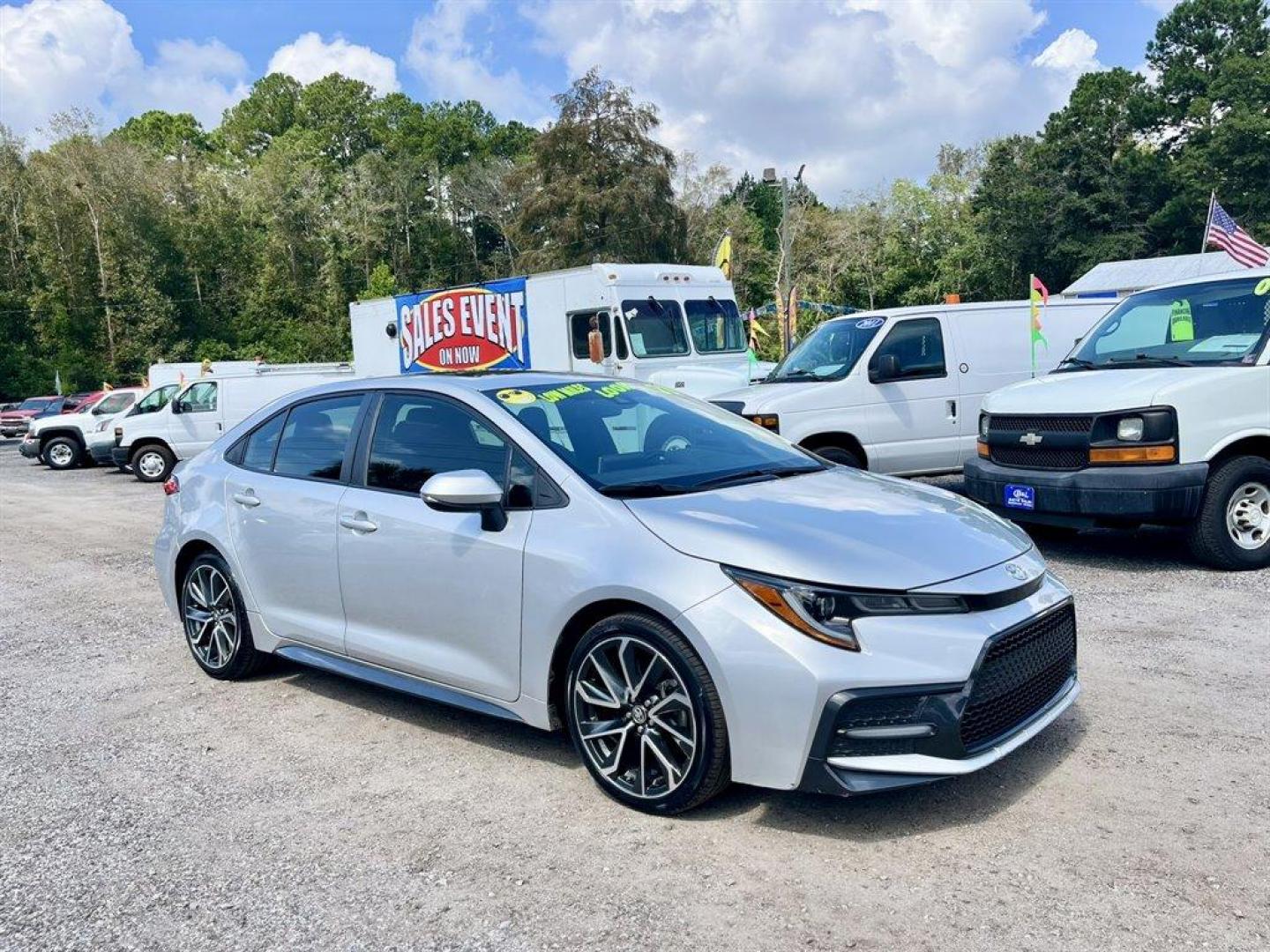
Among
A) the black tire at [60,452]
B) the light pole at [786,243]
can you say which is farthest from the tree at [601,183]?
the black tire at [60,452]

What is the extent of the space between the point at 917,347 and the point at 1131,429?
137 inches

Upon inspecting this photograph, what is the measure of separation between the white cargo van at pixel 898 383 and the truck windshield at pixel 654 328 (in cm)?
459

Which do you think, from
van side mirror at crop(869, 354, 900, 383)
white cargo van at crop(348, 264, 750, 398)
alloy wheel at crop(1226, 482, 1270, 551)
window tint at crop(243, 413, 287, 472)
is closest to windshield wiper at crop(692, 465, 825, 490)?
window tint at crop(243, 413, 287, 472)

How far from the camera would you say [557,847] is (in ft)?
10.9

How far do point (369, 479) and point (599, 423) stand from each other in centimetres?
110

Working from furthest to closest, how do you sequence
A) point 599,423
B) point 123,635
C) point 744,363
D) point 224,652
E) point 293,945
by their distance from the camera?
1. point 744,363
2. point 123,635
3. point 224,652
4. point 599,423
5. point 293,945

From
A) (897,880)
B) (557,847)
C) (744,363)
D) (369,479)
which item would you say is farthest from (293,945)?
(744,363)

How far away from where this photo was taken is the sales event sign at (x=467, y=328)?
661 inches

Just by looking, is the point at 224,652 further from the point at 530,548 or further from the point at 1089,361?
the point at 1089,361

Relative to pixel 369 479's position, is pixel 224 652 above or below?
below

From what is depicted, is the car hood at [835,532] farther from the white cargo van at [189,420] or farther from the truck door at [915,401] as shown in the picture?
the white cargo van at [189,420]

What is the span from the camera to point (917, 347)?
32.7 ft

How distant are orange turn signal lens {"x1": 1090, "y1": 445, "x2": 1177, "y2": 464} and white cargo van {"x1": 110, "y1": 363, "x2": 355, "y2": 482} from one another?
14359mm

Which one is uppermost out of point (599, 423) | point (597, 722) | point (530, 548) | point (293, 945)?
point (599, 423)
